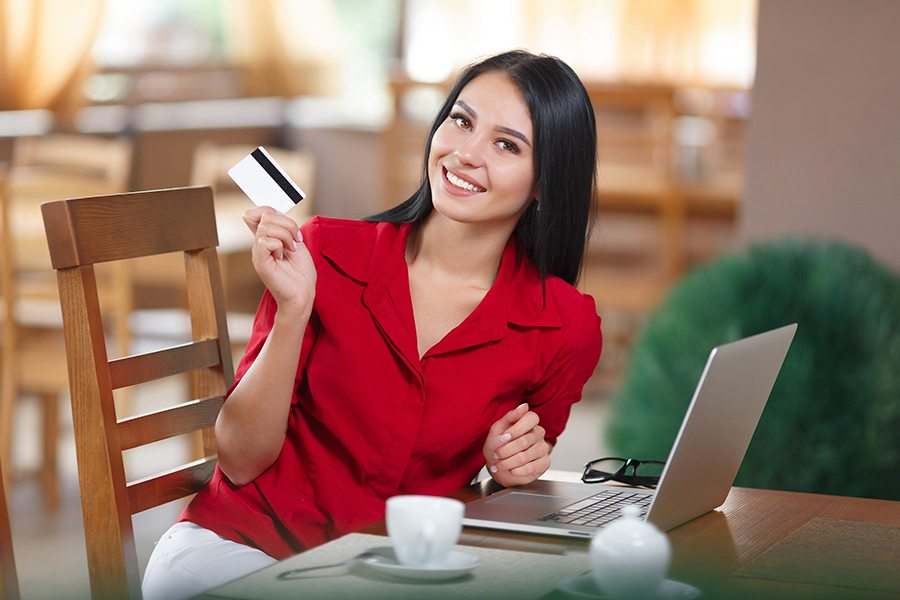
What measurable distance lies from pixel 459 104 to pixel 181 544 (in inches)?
23.2

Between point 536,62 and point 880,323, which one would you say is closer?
point 536,62

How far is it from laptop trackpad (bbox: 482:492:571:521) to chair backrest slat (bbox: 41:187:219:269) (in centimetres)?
49

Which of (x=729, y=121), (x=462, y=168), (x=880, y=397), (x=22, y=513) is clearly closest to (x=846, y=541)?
(x=462, y=168)

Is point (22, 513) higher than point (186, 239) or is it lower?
lower

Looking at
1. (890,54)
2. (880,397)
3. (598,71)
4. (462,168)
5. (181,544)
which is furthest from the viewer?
(598,71)

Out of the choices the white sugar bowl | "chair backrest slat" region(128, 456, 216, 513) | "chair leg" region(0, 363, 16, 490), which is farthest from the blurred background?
the white sugar bowl

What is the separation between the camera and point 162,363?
5.58 feet

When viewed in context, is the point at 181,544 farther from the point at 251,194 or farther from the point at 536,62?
the point at 536,62

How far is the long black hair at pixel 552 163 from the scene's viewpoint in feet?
5.59

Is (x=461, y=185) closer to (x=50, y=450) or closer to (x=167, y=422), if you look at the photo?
(x=167, y=422)

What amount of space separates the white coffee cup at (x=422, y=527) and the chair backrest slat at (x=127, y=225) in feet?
1.93

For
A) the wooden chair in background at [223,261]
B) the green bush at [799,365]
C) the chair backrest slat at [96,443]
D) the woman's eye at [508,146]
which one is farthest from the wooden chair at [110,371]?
the wooden chair in background at [223,261]

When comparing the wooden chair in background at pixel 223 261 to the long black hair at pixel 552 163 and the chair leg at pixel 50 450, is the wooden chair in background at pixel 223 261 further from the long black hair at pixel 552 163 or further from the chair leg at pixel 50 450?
the long black hair at pixel 552 163

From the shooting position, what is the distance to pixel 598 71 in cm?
694
